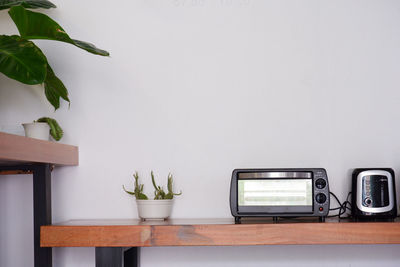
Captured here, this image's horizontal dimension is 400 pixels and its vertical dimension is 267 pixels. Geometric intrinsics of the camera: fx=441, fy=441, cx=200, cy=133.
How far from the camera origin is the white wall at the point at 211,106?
1704 millimetres

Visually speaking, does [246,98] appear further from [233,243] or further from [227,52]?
[233,243]

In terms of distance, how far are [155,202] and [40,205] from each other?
1.28 feet

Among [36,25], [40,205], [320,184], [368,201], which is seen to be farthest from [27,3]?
[368,201]

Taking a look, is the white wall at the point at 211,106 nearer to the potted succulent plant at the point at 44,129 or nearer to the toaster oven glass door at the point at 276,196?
the potted succulent plant at the point at 44,129

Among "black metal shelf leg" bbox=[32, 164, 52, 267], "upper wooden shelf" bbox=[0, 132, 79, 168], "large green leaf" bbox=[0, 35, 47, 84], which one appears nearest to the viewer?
"upper wooden shelf" bbox=[0, 132, 79, 168]

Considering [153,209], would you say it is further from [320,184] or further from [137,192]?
[320,184]

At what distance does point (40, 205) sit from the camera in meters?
1.50

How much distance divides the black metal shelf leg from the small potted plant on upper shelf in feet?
0.93

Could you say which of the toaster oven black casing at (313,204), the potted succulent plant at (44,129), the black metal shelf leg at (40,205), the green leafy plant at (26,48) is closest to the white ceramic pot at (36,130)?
the potted succulent plant at (44,129)

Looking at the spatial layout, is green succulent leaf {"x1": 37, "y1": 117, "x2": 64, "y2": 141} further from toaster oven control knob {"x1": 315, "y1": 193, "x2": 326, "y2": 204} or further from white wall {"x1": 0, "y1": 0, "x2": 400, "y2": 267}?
toaster oven control knob {"x1": 315, "y1": 193, "x2": 326, "y2": 204}

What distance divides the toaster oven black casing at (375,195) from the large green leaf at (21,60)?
1128 mm

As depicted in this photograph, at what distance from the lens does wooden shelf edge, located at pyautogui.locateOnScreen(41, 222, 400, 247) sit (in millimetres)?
1383

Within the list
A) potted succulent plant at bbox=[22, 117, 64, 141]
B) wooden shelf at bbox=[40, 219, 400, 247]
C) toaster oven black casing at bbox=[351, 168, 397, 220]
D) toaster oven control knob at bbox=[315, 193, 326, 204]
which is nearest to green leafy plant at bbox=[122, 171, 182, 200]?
wooden shelf at bbox=[40, 219, 400, 247]

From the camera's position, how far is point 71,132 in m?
1.76
